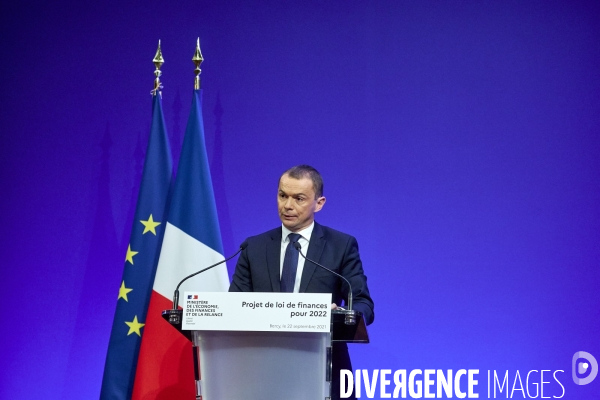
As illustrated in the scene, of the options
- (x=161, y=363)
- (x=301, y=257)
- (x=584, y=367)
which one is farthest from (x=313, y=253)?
(x=584, y=367)

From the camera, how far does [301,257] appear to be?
2861 mm

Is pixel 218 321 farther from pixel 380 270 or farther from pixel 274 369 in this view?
pixel 380 270

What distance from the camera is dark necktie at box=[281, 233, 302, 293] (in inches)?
110

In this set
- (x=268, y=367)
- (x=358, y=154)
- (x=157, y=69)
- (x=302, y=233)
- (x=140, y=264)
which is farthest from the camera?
(x=358, y=154)

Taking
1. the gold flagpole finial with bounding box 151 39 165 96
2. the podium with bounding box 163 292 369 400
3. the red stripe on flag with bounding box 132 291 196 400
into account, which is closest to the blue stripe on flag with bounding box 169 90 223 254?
the gold flagpole finial with bounding box 151 39 165 96

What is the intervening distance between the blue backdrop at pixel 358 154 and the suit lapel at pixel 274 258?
3.54 ft

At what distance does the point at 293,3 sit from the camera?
416 cm

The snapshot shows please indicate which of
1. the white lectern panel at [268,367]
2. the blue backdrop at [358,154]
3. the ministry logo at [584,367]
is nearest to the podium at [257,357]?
the white lectern panel at [268,367]

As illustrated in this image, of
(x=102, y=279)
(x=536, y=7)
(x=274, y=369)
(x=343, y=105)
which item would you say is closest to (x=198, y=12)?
(x=343, y=105)

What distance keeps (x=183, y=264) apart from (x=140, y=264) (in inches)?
9.2

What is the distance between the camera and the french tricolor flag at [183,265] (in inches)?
135

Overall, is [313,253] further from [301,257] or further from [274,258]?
[274,258]

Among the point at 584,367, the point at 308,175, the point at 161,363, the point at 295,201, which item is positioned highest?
the point at 308,175

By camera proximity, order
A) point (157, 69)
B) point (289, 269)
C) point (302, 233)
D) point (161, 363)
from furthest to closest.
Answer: point (157, 69) < point (161, 363) < point (302, 233) < point (289, 269)
